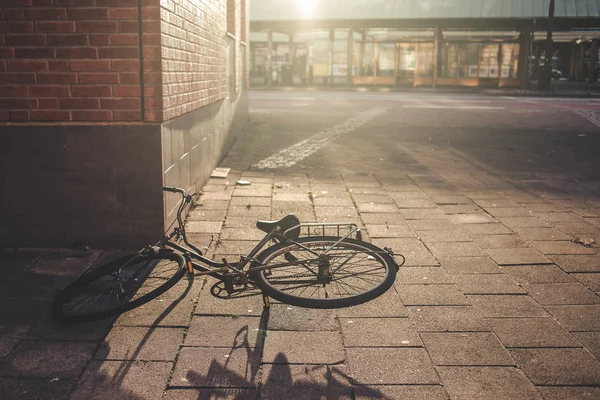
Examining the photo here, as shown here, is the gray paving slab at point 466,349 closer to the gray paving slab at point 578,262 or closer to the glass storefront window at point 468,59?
the gray paving slab at point 578,262

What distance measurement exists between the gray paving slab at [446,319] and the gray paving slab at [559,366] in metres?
0.36

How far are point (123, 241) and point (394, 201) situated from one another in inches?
131

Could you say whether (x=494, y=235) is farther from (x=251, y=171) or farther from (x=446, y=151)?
(x=446, y=151)

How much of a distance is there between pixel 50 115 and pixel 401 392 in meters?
3.59

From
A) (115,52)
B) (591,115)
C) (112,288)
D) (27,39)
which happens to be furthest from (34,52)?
(591,115)

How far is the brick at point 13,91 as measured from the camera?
4.96 metres

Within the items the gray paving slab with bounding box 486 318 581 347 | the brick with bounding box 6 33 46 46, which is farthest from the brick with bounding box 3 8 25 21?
the gray paving slab with bounding box 486 318 581 347

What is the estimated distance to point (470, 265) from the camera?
493 centimetres

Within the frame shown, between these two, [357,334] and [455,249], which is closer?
[357,334]

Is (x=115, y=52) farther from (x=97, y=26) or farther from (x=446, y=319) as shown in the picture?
(x=446, y=319)

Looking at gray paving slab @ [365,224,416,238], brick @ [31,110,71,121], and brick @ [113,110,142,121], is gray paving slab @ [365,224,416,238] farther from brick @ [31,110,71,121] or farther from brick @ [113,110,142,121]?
brick @ [31,110,71,121]

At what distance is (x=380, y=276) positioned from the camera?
3.97 meters

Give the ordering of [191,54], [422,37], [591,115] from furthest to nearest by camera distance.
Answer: [422,37] < [591,115] < [191,54]

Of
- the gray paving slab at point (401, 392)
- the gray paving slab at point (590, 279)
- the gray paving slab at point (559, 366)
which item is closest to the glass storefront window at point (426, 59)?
the gray paving slab at point (590, 279)
